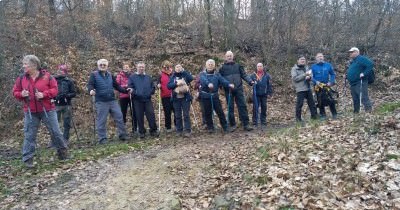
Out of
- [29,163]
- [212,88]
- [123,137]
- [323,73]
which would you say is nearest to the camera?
[29,163]

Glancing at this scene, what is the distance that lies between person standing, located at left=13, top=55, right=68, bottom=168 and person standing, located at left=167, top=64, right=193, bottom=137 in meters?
3.57

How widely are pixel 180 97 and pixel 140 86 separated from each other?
116 centimetres

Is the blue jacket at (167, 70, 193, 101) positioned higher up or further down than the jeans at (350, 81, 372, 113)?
higher up

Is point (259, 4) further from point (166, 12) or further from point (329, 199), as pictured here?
point (329, 199)

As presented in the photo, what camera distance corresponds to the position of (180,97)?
10.8 m

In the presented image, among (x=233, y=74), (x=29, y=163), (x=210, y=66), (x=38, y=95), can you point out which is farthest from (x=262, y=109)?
(x=29, y=163)

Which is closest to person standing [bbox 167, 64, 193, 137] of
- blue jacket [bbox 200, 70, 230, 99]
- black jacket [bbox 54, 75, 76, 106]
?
blue jacket [bbox 200, 70, 230, 99]

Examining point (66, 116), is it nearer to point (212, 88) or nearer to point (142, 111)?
point (142, 111)

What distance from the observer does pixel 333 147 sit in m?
7.26

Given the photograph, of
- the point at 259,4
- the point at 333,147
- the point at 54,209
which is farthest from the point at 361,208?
the point at 259,4

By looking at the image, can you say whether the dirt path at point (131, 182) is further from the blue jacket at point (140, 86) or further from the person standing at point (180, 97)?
the blue jacket at point (140, 86)

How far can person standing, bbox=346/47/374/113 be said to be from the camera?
10570mm

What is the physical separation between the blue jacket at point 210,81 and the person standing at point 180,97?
0.44 metres

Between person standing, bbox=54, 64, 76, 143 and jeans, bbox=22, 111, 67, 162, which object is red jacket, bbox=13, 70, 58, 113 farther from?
person standing, bbox=54, 64, 76, 143
